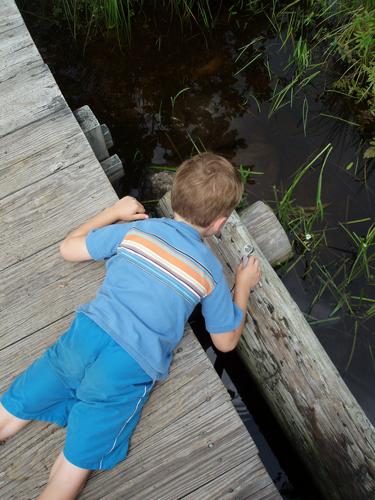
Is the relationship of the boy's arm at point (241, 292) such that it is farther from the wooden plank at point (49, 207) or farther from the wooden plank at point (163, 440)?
the wooden plank at point (49, 207)

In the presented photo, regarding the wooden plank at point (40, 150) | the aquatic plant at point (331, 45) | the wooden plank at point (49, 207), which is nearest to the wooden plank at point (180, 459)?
the wooden plank at point (49, 207)

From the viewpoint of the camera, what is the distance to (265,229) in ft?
8.60

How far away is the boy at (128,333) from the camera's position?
5.91ft

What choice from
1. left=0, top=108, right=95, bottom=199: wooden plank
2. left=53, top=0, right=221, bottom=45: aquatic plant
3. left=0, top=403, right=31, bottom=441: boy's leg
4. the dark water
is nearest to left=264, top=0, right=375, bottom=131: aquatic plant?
the dark water

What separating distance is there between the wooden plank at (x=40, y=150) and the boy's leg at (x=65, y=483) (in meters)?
1.54

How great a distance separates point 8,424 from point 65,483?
38 centimetres

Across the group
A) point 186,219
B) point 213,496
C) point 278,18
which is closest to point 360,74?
point 278,18

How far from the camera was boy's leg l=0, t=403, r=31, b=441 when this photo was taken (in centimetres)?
193

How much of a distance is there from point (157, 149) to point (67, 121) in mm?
1173

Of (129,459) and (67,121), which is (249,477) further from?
(67,121)

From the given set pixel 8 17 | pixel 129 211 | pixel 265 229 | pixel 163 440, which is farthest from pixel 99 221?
pixel 8 17

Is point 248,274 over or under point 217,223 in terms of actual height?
under

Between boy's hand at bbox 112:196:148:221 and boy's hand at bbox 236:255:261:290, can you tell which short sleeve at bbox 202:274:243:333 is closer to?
boy's hand at bbox 236:255:261:290

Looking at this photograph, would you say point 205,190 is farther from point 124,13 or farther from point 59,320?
point 124,13
